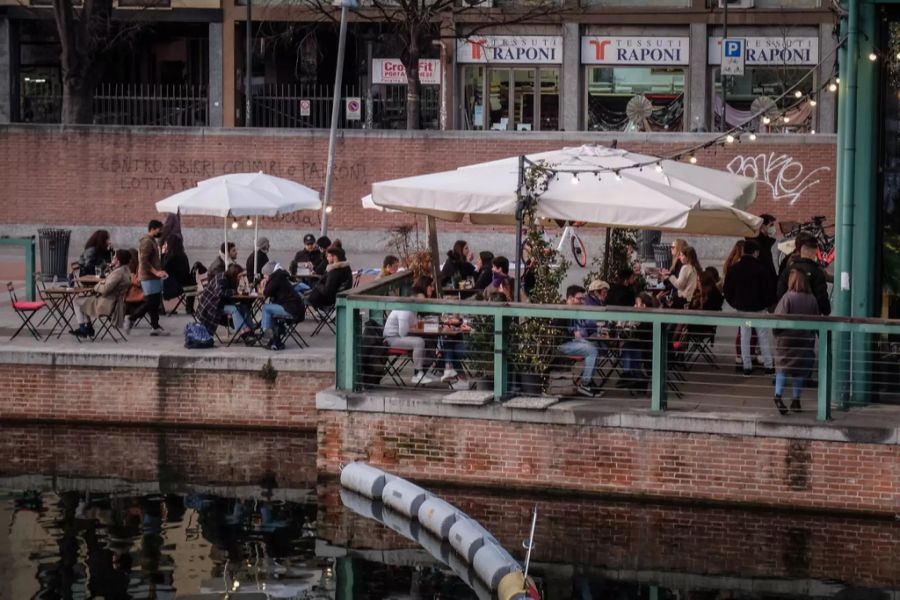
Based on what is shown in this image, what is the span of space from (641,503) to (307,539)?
2.98 meters

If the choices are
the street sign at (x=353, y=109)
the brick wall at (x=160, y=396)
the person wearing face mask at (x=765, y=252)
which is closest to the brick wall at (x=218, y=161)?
the street sign at (x=353, y=109)

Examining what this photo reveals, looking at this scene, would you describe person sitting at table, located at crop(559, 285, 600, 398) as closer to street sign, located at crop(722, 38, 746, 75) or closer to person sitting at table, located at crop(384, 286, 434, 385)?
person sitting at table, located at crop(384, 286, 434, 385)

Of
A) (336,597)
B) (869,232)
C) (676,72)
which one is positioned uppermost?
(676,72)

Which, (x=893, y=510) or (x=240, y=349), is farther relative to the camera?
A: (x=240, y=349)

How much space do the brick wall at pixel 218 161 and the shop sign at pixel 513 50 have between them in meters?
9.27

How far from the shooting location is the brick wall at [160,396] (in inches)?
671

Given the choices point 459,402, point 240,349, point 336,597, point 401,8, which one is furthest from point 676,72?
point 336,597

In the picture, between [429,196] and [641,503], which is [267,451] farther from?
[641,503]

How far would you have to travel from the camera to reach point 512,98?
3991 cm

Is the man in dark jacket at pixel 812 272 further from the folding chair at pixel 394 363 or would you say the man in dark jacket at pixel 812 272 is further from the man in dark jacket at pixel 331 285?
the man in dark jacket at pixel 331 285

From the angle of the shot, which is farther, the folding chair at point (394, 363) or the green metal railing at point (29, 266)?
the green metal railing at point (29, 266)

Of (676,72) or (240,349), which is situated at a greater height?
(676,72)

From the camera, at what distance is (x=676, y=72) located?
129 ft

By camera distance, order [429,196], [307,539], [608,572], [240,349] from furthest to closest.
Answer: [240,349]
[429,196]
[307,539]
[608,572]
